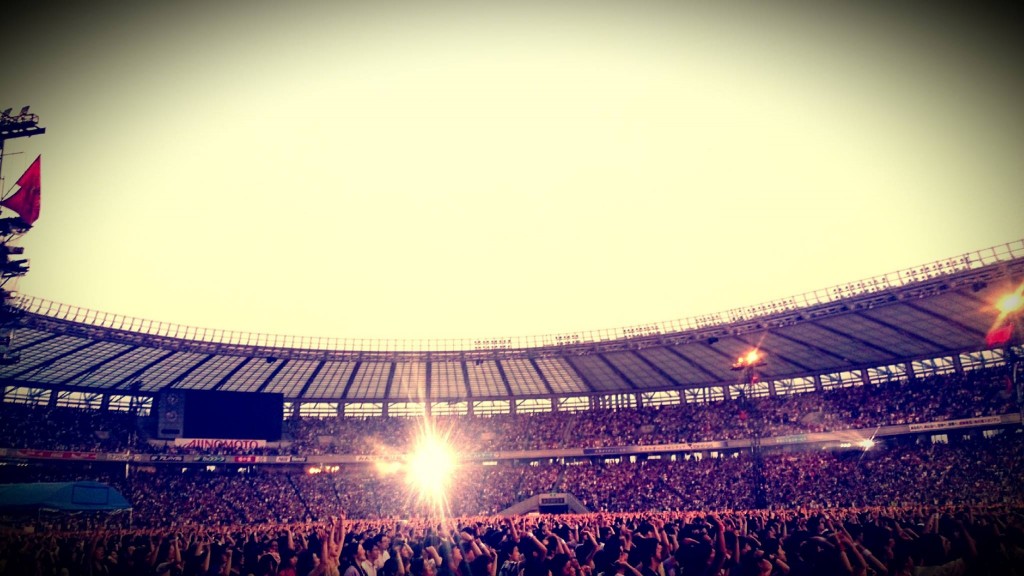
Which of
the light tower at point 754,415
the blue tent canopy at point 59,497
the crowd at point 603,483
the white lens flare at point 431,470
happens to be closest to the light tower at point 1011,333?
the crowd at point 603,483

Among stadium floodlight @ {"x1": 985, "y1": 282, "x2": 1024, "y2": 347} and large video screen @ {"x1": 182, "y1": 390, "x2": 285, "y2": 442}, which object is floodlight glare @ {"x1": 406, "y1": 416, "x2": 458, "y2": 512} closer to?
large video screen @ {"x1": 182, "y1": 390, "x2": 285, "y2": 442}

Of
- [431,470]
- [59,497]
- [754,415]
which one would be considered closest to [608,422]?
[754,415]

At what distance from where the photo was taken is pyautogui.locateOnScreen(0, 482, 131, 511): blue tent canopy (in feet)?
93.2

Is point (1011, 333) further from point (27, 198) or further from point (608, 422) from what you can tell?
point (27, 198)

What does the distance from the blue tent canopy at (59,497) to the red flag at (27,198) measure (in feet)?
49.9

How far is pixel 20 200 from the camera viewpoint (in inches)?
917

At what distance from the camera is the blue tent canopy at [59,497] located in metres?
28.4

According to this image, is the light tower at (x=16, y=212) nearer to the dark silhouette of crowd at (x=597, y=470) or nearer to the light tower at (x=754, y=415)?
the dark silhouette of crowd at (x=597, y=470)

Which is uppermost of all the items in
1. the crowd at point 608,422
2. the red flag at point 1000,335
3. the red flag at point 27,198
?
the red flag at point 27,198

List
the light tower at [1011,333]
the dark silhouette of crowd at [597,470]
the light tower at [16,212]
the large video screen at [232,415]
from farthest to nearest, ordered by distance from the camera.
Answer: the large video screen at [232,415]
the dark silhouette of crowd at [597,470]
the light tower at [1011,333]
the light tower at [16,212]

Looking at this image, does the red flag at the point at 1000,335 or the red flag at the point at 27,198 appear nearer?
the red flag at the point at 27,198

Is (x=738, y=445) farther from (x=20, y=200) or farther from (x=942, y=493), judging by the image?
(x=20, y=200)

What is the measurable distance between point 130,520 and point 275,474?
37.1 ft

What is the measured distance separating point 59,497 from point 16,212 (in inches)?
608
